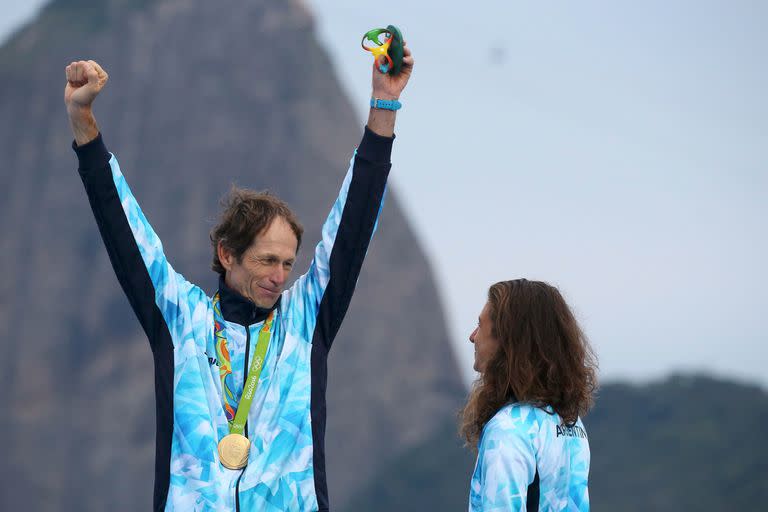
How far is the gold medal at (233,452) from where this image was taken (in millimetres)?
2979

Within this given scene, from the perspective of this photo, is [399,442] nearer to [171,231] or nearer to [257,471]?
[171,231]

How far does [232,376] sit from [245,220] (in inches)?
17.4

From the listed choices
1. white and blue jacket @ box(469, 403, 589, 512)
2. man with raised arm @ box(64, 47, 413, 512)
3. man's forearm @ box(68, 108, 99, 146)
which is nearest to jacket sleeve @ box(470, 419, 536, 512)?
white and blue jacket @ box(469, 403, 589, 512)

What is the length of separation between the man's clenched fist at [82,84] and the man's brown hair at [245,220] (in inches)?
19.3

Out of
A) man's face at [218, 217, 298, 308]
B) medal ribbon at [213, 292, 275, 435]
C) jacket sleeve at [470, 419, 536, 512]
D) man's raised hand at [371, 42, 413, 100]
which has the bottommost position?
jacket sleeve at [470, 419, 536, 512]

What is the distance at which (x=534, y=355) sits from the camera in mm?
3000

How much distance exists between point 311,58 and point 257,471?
103ft

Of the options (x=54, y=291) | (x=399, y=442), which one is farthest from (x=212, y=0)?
(x=399, y=442)

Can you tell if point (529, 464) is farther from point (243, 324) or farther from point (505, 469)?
point (243, 324)

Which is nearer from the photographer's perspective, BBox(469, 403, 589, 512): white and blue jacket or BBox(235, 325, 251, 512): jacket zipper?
BBox(469, 403, 589, 512): white and blue jacket

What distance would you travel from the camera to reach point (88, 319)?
98.2ft

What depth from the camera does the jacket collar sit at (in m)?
3.17

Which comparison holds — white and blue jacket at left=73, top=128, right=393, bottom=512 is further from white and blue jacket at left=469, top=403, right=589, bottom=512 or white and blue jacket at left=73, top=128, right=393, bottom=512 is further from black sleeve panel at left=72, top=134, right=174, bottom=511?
white and blue jacket at left=469, top=403, right=589, bottom=512

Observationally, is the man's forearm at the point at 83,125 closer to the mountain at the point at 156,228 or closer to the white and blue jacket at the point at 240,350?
the white and blue jacket at the point at 240,350
